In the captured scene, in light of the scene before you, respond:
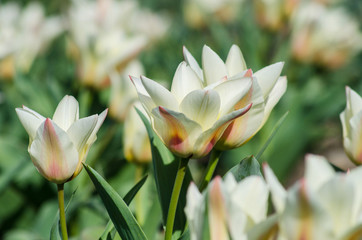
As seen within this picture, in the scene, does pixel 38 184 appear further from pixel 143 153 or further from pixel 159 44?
pixel 159 44

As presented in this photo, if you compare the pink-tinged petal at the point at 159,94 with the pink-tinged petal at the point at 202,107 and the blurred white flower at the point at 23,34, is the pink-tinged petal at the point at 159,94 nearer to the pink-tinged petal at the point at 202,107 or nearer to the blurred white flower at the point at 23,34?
the pink-tinged petal at the point at 202,107

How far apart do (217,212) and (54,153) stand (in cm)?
20

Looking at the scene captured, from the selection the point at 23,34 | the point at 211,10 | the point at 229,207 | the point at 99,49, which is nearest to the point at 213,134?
the point at 229,207

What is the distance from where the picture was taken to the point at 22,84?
65.0 inches

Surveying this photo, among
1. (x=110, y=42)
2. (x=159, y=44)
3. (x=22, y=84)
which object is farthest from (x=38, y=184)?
(x=159, y=44)

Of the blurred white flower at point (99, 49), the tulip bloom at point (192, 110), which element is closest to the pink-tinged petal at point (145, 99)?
the tulip bloom at point (192, 110)

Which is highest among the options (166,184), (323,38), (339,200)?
(339,200)

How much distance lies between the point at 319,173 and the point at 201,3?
2395 mm

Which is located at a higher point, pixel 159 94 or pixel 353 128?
pixel 159 94

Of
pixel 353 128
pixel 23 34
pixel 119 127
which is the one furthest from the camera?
pixel 23 34

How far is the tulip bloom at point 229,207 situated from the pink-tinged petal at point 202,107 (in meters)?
0.10

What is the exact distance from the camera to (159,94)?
53 centimetres

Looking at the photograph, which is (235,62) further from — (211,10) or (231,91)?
(211,10)

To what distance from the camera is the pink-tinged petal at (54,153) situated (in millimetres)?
541
